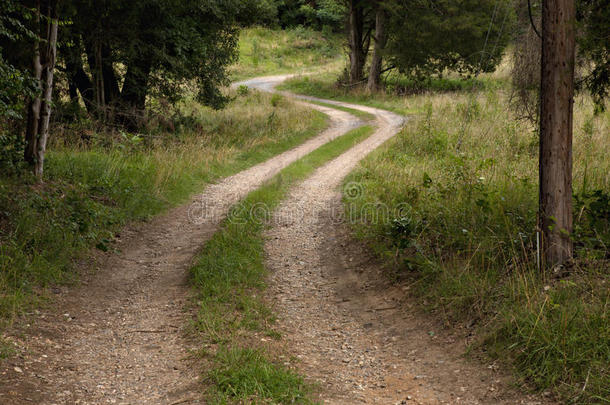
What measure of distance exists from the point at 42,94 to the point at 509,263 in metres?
7.53

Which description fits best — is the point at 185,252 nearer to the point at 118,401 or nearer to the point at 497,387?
the point at 118,401

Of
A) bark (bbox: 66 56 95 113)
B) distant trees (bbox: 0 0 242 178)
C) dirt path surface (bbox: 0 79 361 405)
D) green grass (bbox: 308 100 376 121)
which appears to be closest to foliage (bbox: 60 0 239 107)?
distant trees (bbox: 0 0 242 178)

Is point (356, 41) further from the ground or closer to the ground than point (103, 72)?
further from the ground

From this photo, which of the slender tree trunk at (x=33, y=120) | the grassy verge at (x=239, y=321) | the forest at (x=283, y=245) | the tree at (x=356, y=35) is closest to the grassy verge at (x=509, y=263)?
the forest at (x=283, y=245)

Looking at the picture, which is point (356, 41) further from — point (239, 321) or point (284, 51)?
point (239, 321)

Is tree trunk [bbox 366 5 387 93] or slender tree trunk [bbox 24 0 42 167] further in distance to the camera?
tree trunk [bbox 366 5 387 93]

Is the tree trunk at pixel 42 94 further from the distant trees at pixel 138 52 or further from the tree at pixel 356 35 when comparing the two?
the tree at pixel 356 35

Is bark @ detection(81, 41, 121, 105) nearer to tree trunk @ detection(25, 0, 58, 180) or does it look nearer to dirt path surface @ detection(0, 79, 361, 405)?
tree trunk @ detection(25, 0, 58, 180)

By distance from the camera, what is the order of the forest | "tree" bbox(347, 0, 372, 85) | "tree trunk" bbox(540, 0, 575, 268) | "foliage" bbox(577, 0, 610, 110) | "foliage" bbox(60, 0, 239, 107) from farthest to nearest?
"tree" bbox(347, 0, 372, 85) < "foliage" bbox(60, 0, 239, 107) < "foliage" bbox(577, 0, 610, 110) < "tree trunk" bbox(540, 0, 575, 268) < the forest

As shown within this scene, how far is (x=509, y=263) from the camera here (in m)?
6.11

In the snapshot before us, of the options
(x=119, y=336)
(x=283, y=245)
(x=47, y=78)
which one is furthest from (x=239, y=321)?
(x=47, y=78)

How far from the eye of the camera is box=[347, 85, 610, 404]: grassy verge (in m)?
4.40

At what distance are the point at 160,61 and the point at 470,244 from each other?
11628 mm

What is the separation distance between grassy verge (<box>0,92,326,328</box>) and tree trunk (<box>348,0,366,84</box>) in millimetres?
13475
